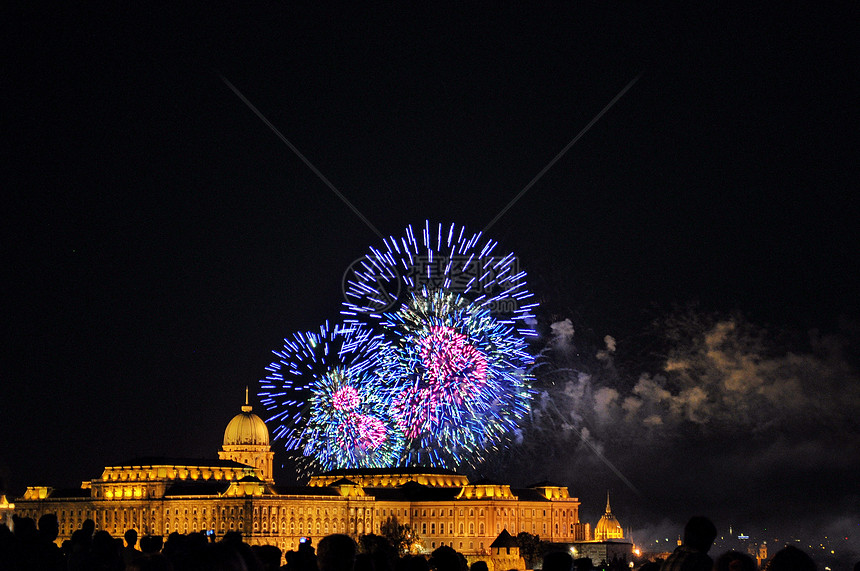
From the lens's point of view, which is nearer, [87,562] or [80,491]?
[87,562]

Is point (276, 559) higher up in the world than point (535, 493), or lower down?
lower down

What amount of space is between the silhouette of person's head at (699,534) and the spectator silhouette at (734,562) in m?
0.32

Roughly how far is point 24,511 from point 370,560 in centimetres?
18066

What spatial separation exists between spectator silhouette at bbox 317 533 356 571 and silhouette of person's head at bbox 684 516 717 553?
4.52 meters

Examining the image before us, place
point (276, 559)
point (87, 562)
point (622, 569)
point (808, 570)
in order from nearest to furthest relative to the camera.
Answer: point (808, 570), point (87, 562), point (276, 559), point (622, 569)

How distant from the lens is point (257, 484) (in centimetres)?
17562

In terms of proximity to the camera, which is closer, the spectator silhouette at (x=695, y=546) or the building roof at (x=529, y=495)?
the spectator silhouette at (x=695, y=546)

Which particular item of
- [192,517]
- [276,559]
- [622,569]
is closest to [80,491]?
[192,517]

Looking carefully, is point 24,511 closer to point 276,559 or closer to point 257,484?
point 257,484

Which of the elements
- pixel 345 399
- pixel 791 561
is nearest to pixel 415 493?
pixel 345 399

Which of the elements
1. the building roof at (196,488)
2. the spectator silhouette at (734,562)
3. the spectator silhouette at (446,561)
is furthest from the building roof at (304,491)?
the spectator silhouette at (734,562)

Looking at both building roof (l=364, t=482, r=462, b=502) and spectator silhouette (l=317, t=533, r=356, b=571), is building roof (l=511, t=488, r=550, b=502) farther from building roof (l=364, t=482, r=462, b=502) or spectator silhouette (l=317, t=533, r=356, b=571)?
spectator silhouette (l=317, t=533, r=356, b=571)

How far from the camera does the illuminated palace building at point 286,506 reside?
571 ft

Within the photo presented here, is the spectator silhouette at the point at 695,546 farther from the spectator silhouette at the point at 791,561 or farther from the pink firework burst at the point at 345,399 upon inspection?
the pink firework burst at the point at 345,399
